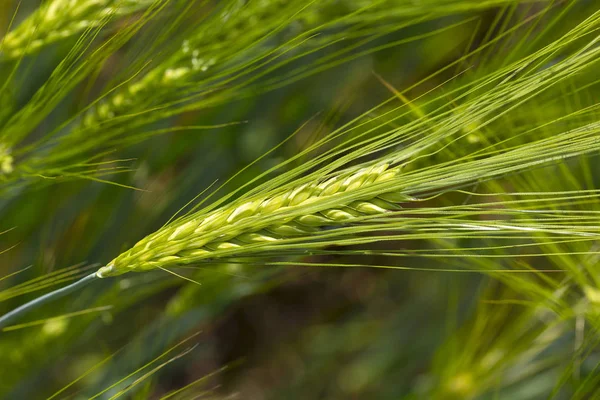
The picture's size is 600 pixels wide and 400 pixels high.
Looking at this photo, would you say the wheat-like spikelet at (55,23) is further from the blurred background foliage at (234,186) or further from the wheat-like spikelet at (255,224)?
the wheat-like spikelet at (255,224)

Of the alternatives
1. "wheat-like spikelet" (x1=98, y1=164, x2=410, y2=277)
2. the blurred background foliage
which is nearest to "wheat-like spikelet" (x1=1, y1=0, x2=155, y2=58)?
the blurred background foliage

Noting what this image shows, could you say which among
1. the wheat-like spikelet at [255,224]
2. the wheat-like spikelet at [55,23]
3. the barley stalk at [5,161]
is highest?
the wheat-like spikelet at [55,23]

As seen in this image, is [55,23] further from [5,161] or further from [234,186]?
[234,186]

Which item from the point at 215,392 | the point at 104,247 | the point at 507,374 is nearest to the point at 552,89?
the point at 507,374

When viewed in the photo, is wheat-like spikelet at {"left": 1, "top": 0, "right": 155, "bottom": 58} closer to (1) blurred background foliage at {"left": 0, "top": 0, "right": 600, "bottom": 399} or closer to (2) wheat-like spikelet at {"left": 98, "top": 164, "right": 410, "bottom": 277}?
(1) blurred background foliage at {"left": 0, "top": 0, "right": 600, "bottom": 399}

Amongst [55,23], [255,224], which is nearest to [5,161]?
[55,23]

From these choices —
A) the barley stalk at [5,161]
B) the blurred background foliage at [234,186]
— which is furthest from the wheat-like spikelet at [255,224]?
Answer: the barley stalk at [5,161]
